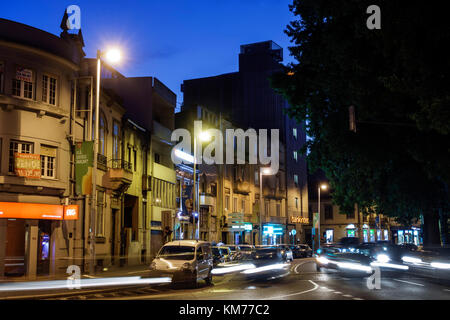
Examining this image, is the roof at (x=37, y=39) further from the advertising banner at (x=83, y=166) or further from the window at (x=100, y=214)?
the window at (x=100, y=214)

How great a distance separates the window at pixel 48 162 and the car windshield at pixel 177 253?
9081mm

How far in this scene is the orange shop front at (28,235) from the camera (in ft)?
84.4

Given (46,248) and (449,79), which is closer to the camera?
(449,79)

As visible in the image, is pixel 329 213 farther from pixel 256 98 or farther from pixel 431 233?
pixel 431 233

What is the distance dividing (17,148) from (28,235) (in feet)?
14.4

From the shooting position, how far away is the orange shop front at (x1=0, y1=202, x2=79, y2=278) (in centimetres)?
2573

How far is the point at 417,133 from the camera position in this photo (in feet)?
64.0

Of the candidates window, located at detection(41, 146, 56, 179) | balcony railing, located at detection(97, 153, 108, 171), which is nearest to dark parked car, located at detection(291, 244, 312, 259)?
balcony railing, located at detection(97, 153, 108, 171)

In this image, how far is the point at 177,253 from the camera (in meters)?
22.3

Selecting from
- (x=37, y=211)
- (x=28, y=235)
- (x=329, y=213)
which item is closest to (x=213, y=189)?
(x=37, y=211)

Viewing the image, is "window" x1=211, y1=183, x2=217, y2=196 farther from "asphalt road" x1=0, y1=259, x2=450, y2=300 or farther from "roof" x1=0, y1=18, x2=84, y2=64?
"asphalt road" x1=0, y1=259, x2=450, y2=300
